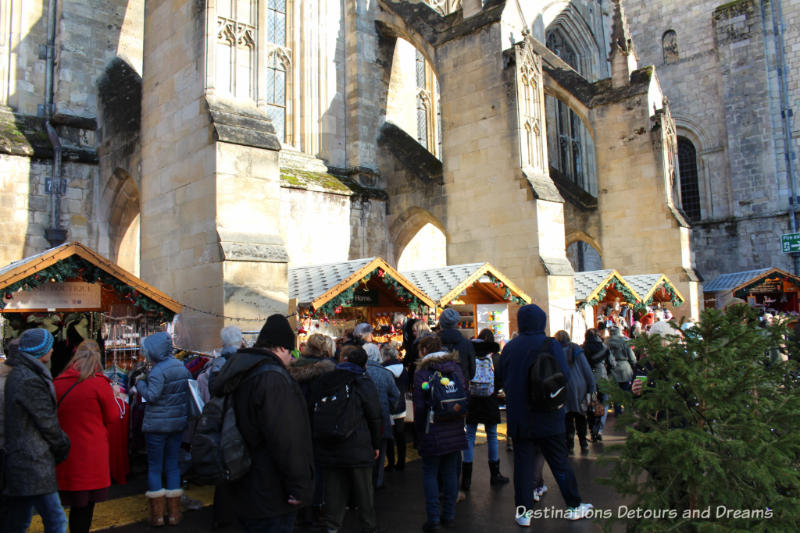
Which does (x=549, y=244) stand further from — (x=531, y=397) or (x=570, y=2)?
(x=570, y=2)

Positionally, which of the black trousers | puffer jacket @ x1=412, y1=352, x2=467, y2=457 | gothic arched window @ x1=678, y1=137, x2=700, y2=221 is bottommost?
the black trousers

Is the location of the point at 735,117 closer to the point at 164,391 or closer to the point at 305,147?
the point at 305,147

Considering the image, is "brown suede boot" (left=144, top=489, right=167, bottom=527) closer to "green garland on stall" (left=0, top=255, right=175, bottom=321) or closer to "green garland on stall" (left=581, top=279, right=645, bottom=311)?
"green garland on stall" (left=0, top=255, right=175, bottom=321)

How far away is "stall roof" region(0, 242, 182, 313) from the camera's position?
268 inches

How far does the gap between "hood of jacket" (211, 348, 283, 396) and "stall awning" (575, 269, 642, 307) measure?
1130 centimetres

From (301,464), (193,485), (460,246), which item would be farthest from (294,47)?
(301,464)

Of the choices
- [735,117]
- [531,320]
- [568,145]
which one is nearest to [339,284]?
[531,320]

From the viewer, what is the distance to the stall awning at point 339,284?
8820 mm

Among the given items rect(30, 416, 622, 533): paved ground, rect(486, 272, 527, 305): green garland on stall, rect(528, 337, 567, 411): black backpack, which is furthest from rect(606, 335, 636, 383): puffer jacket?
rect(528, 337, 567, 411): black backpack

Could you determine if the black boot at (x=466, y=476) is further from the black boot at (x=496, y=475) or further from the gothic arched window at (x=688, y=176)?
the gothic arched window at (x=688, y=176)

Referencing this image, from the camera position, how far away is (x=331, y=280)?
30.7ft

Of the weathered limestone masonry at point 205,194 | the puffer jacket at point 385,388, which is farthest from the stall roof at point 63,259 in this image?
the puffer jacket at point 385,388

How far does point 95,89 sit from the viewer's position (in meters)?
12.3

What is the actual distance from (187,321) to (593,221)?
43.3ft
